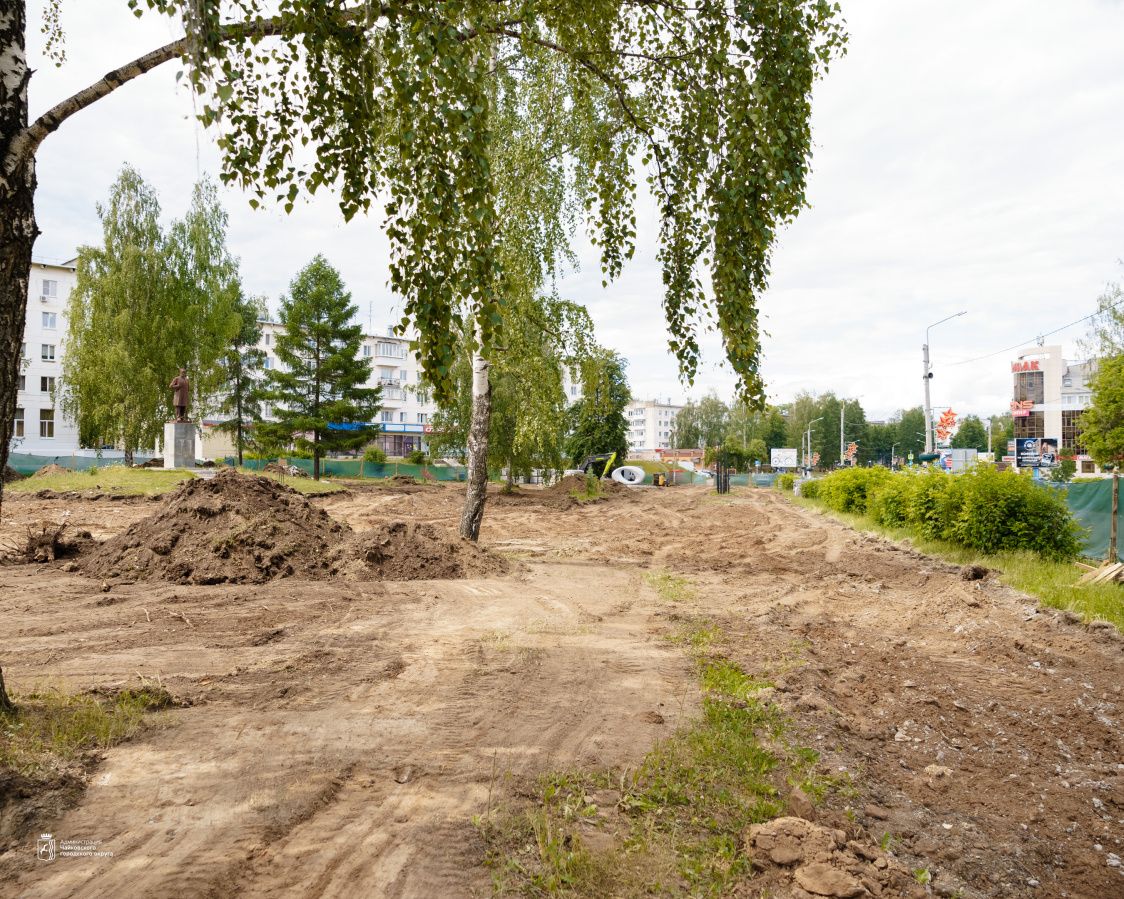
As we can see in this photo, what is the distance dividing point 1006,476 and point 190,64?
1265 cm

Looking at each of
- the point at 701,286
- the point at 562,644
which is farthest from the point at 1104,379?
the point at 562,644

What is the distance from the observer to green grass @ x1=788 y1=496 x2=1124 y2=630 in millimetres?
7535

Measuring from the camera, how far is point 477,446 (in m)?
11.1

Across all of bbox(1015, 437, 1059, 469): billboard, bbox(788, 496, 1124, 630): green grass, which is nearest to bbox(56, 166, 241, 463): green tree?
bbox(788, 496, 1124, 630): green grass

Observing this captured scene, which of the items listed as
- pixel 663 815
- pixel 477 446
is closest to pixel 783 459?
pixel 477 446

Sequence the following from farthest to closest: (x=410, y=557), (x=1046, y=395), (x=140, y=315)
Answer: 1. (x=1046, y=395)
2. (x=140, y=315)
3. (x=410, y=557)

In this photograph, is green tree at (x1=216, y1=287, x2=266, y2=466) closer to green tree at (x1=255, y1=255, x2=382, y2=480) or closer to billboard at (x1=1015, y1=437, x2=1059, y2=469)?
green tree at (x1=255, y1=255, x2=382, y2=480)

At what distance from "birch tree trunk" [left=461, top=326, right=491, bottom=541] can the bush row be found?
868 cm

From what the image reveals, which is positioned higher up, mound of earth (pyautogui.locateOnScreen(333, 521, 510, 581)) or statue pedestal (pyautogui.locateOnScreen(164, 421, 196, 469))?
statue pedestal (pyautogui.locateOnScreen(164, 421, 196, 469))

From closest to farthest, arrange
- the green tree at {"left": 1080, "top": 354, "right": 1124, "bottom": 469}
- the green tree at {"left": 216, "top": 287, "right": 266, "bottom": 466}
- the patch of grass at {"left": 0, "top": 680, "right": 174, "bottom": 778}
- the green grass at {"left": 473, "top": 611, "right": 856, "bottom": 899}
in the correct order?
1. the green grass at {"left": 473, "top": 611, "right": 856, "bottom": 899}
2. the patch of grass at {"left": 0, "top": 680, "right": 174, "bottom": 778}
3. the green tree at {"left": 1080, "top": 354, "right": 1124, "bottom": 469}
4. the green tree at {"left": 216, "top": 287, "right": 266, "bottom": 466}

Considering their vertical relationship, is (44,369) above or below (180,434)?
above

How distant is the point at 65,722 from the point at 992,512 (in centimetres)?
1258

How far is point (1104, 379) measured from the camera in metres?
12.8

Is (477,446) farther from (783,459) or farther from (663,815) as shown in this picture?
(783,459)
